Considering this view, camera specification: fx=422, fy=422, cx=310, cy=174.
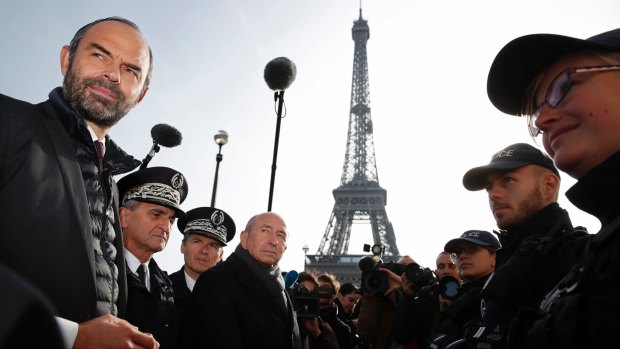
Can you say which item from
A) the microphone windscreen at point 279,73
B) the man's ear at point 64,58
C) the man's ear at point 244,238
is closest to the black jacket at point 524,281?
the man's ear at point 64,58

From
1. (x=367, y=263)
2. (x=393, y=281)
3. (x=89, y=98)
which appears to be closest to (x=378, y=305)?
(x=393, y=281)

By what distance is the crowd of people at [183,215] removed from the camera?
1.46m

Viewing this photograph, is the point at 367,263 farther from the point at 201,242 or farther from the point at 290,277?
the point at 201,242

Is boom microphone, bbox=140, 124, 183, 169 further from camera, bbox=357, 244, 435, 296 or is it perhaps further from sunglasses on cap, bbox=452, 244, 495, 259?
sunglasses on cap, bbox=452, 244, 495, 259

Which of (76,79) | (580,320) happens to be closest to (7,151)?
(76,79)

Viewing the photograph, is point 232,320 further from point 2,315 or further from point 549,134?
point 2,315

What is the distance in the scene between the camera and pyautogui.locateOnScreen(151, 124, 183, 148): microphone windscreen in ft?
20.2

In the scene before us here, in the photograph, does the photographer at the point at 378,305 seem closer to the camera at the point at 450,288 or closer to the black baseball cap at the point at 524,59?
the camera at the point at 450,288

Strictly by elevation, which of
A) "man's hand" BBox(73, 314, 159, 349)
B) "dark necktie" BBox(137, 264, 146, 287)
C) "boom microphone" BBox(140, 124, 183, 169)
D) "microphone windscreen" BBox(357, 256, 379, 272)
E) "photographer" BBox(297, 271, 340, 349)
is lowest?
"man's hand" BBox(73, 314, 159, 349)

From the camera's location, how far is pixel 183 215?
12.8ft

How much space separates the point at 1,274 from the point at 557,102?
191cm

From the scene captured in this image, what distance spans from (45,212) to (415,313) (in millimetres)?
4579

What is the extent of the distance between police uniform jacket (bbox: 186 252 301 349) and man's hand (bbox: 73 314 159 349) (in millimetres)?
1893

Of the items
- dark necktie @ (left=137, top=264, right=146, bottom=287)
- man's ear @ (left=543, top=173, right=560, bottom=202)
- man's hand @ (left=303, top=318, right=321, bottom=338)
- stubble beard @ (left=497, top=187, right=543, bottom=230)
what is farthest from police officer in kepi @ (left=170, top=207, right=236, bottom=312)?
man's ear @ (left=543, top=173, right=560, bottom=202)
